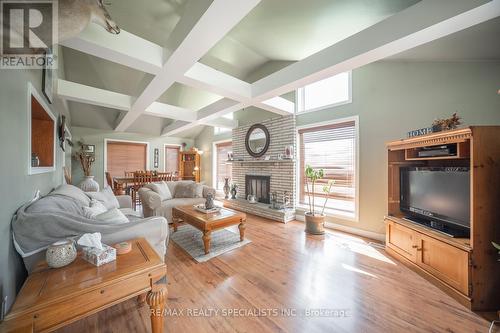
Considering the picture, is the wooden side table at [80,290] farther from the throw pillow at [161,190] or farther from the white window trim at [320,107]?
the white window trim at [320,107]

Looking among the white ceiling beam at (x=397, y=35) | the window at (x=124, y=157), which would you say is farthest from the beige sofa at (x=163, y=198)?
the window at (x=124, y=157)

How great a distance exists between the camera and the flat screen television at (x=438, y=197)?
177 centimetres

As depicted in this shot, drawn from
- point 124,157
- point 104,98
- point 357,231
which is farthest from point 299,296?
point 124,157

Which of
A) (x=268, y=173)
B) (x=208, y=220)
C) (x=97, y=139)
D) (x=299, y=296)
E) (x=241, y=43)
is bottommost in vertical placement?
(x=299, y=296)

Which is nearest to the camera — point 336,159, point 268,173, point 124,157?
point 336,159

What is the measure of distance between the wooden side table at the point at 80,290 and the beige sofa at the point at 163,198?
221cm

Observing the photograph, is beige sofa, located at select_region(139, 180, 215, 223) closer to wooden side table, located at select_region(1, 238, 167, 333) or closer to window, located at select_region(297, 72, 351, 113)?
wooden side table, located at select_region(1, 238, 167, 333)

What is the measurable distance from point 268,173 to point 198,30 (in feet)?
11.4

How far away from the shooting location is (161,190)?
3.84 m

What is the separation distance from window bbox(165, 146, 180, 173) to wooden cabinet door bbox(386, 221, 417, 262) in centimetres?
702

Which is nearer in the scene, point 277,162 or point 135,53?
point 135,53

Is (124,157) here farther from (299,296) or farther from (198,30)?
(299,296)

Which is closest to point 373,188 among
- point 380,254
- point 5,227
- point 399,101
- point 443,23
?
point 380,254

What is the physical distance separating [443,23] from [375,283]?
239 cm
